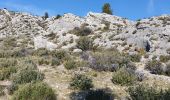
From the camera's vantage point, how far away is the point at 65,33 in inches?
2628

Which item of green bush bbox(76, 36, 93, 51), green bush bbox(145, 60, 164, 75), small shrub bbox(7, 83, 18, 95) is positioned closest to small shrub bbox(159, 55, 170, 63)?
green bush bbox(145, 60, 164, 75)

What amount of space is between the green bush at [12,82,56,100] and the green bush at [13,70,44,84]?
2.72m

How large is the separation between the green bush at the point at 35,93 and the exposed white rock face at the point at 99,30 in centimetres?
2287

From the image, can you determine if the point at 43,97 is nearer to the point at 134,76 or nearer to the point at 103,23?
the point at 134,76

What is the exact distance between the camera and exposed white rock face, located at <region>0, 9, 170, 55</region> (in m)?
45.8

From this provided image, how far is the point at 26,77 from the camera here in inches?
856

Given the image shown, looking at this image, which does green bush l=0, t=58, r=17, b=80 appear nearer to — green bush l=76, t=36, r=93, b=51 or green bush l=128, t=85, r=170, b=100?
green bush l=128, t=85, r=170, b=100

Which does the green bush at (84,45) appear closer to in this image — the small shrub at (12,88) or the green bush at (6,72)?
the green bush at (6,72)

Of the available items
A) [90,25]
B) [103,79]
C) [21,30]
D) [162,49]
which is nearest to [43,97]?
[103,79]

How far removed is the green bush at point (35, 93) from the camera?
1803cm

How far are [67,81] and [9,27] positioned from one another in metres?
68.0

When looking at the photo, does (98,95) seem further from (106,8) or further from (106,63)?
(106,8)

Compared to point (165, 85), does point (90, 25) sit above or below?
above

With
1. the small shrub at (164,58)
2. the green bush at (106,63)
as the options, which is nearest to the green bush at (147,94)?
the green bush at (106,63)
